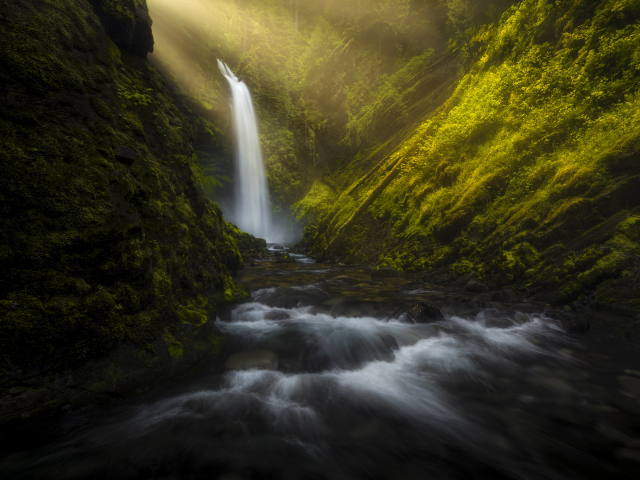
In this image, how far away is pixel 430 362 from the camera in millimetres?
5848

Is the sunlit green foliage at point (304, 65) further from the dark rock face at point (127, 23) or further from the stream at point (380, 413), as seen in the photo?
the stream at point (380, 413)

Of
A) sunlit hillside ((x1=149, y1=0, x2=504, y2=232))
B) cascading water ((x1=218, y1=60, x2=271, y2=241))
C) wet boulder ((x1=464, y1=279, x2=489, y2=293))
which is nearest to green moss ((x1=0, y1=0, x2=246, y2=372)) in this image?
wet boulder ((x1=464, y1=279, x2=489, y2=293))

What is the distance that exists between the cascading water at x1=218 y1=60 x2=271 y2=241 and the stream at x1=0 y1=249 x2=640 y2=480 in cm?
2697

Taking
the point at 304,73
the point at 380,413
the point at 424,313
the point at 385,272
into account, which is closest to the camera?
the point at 380,413

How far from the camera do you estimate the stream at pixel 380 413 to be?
311 centimetres

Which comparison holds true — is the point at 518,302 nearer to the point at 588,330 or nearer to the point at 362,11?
the point at 588,330

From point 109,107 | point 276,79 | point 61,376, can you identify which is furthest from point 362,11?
point 61,376

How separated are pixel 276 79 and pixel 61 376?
4271 cm

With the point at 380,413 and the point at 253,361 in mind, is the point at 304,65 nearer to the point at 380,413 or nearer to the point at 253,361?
the point at 253,361

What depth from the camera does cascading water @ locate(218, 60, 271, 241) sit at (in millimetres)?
32969

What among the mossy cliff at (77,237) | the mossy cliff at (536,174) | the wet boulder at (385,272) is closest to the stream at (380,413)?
the mossy cliff at (77,237)

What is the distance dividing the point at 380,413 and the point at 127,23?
11.3m

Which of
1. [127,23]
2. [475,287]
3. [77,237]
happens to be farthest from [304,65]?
[77,237]

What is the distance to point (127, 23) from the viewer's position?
739 centimetres
